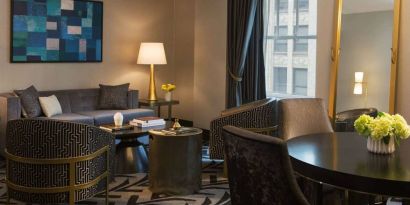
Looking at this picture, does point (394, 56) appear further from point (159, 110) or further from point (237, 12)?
point (159, 110)

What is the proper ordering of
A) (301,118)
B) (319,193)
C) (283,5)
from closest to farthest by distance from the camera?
(319,193) → (301,118) → (283,5)

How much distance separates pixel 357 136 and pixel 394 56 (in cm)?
189

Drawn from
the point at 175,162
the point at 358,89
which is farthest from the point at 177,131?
the point at 358,89

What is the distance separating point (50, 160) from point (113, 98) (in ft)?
10.2

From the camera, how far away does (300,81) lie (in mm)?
6145

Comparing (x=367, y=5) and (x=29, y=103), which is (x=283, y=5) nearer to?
(x=367, y=5)

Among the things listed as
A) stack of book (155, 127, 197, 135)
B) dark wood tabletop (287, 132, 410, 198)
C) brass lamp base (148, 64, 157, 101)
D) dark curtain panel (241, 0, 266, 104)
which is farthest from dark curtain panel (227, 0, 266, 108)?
dark wood tabletop (287, 132, 410, 198)

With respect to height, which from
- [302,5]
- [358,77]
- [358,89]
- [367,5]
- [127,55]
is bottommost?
[358,89]

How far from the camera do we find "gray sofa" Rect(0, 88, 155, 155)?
528 cm

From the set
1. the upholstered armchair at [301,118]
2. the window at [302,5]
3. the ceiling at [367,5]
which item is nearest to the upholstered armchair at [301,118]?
the upholstered armchair at [301,118]

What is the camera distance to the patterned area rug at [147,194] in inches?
160

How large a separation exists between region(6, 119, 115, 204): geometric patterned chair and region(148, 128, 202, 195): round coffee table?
84 centimetres

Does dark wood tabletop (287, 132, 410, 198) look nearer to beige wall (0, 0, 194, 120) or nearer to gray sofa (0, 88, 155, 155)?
gray sofa (0, 88, 155, 155)

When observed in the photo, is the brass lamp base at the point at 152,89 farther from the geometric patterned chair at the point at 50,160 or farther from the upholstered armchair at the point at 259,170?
the upholstered armchair at the point at 259,170
